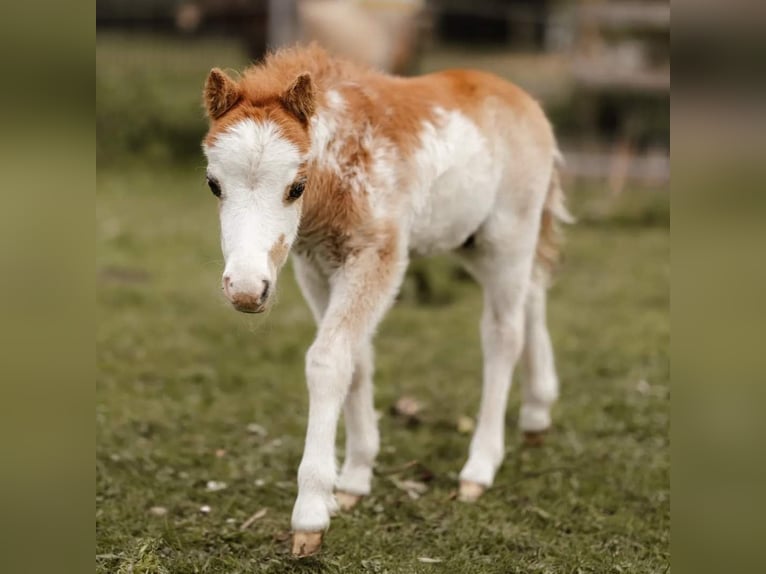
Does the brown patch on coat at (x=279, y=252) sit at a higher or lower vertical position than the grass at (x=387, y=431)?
higher

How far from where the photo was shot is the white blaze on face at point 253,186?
12.2ft

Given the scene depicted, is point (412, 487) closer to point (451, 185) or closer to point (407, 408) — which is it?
point (407, 408)

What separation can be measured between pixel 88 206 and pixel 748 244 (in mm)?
1725

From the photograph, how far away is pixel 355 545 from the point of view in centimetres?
434

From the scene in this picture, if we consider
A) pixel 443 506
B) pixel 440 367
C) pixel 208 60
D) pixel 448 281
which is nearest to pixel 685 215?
pixel 443 506

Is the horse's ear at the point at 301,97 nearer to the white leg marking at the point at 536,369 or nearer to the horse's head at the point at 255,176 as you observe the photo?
the horse's head at the point at 255,176

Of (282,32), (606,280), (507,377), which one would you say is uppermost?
(282,32)

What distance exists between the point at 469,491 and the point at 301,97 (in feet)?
7.70

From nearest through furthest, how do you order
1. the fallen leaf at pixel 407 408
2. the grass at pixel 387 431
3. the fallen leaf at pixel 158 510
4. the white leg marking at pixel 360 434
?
the grass at pixel 387 431 → the fallen leaf at pixel 158 510 → the white leg marking at pixel 360 434 → the fallen leaf at pixel 407 408

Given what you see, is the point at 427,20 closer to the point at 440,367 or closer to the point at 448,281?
the point at 448,281

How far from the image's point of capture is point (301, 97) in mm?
4000

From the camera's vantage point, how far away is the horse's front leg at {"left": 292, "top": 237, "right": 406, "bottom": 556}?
4.09m

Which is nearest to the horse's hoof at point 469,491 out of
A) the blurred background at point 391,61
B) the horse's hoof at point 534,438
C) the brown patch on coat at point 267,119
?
the horse's hoof at point 534,438

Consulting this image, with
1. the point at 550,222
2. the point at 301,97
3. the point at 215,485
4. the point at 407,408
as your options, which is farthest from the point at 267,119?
the point at 407,408
